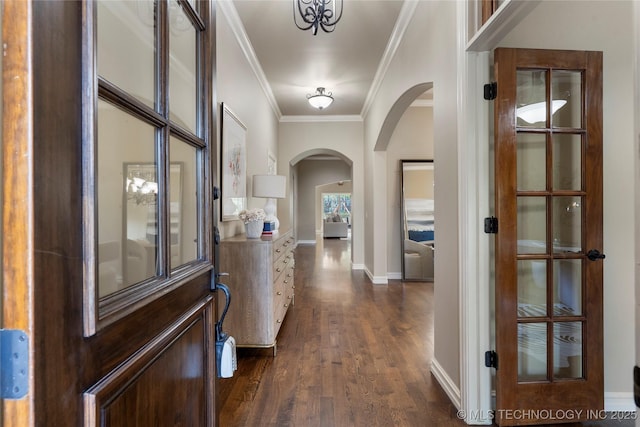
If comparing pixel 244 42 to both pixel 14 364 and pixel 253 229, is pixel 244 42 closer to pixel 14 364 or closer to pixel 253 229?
pixel 253 229

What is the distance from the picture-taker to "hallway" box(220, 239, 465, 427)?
194cm

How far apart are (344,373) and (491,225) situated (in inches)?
58.4

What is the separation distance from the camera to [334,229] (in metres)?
13.5

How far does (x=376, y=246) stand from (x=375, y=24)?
3169mm

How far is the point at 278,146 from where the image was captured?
6367 mm

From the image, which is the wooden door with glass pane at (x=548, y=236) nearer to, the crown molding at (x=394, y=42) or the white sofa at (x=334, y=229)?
the crown molding at (x=394, y=42)

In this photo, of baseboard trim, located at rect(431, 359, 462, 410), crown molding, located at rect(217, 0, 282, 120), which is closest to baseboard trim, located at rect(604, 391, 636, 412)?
baseboard trim, located at rect(431, 359, 462, 410)

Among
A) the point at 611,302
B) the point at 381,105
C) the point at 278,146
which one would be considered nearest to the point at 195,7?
Answer: the point at 611,302

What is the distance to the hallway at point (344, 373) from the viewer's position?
1.94 m

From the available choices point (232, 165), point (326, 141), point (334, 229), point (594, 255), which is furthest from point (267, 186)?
point (334, 229)

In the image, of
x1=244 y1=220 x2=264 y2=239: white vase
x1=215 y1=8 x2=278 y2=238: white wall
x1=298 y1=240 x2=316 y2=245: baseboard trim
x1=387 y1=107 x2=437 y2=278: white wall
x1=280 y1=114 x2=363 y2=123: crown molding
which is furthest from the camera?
x1=298 y1=240 x2=316 y2=245: baseboard trim

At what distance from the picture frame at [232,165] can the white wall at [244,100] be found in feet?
0.29

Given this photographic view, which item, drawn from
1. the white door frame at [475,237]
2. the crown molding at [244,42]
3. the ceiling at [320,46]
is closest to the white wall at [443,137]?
the white door frame at [475,237]

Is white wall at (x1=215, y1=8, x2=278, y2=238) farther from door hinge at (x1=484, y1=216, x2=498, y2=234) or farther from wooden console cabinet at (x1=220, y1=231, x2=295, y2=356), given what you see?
door hinge at (x1=484, y1=216, x2=498, y2=234)
